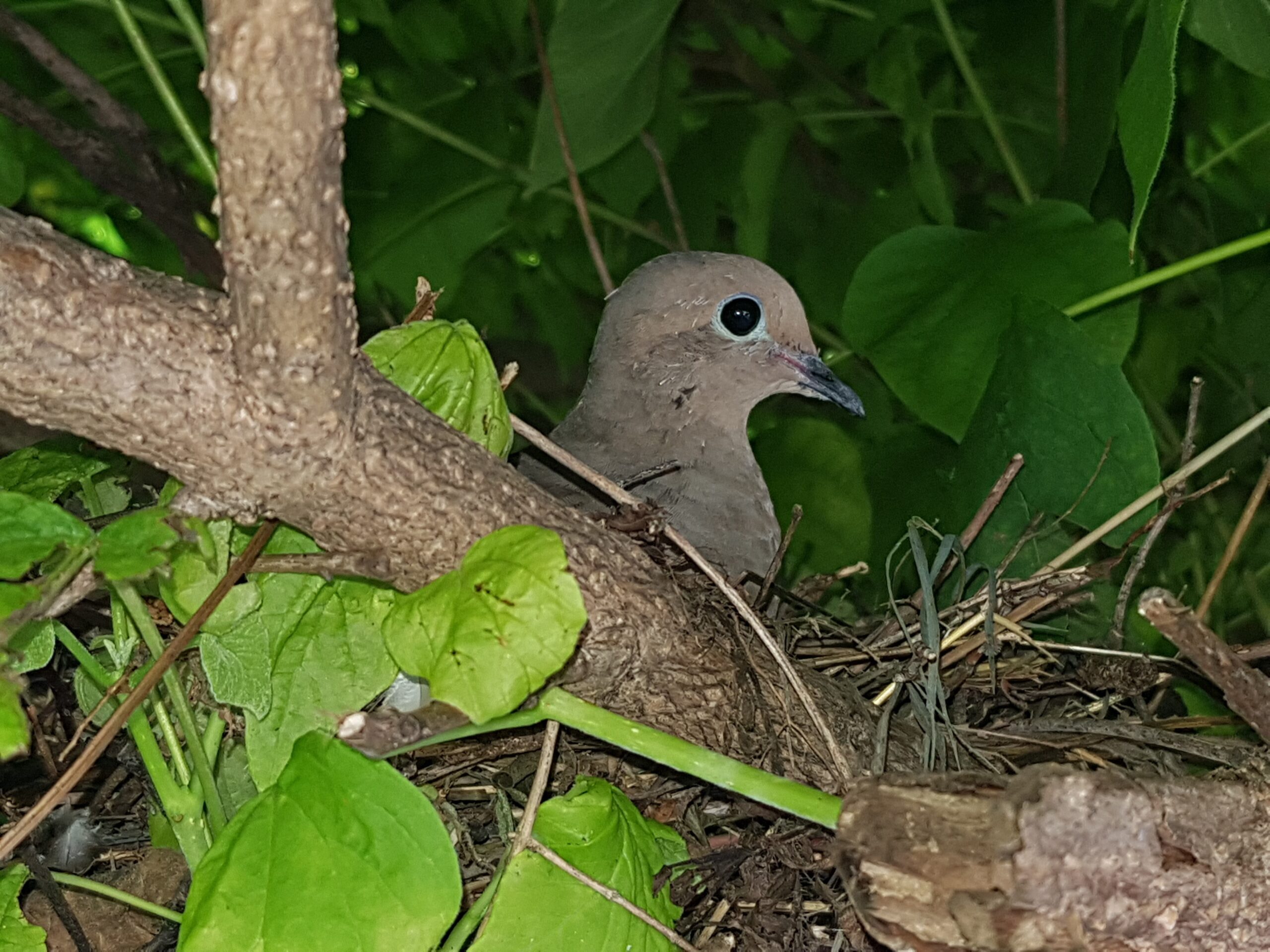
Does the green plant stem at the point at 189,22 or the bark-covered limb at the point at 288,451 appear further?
the green plant stem at the point at 189,22

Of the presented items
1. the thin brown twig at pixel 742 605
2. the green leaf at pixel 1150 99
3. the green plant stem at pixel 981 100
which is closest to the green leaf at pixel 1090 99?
the green plant stem at pixel 981 100

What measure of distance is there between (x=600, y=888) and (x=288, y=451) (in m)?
0.52

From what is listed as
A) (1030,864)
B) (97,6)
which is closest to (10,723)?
(1030,864)

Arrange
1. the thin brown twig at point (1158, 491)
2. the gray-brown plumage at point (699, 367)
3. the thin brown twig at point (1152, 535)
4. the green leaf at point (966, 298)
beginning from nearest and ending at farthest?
the thin brown twig at point (1158, 491) → the thin brown twig at point (1152, 535) → the green leaf at point (966, 298) → the gray-brown plumage at point (699, 367)

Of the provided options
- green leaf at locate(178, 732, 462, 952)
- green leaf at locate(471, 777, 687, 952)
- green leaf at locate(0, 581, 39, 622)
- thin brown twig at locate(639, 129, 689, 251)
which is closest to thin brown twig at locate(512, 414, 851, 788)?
green leaf at locate(471, 777, 687, 952)

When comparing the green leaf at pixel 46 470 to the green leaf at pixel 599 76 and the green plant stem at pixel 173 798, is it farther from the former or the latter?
the green leaf at pixel 599 76

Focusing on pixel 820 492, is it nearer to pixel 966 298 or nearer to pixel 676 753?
pixel 966 298

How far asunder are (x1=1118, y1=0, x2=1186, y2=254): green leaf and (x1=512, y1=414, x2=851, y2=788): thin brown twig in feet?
1.95

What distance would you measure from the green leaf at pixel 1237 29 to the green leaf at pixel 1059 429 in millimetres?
389

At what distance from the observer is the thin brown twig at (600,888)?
139 cm

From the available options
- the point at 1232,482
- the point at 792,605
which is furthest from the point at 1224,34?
the point at 1232,482

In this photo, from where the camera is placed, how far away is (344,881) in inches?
48.1

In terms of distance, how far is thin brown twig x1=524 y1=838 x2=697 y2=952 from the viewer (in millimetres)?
1388

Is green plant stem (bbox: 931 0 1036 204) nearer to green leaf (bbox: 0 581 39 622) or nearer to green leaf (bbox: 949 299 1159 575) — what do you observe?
green leaf (bbox: 949 299 1159 575)
